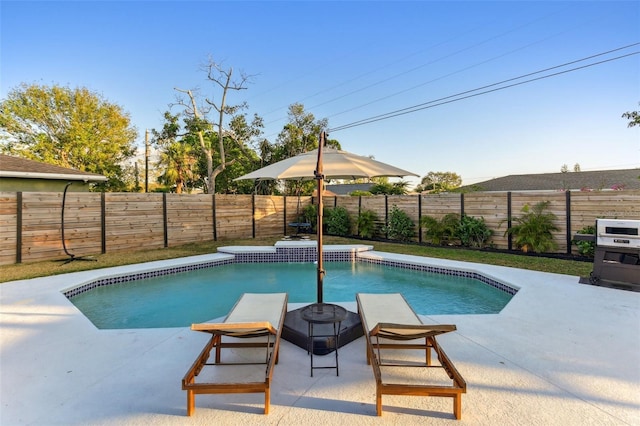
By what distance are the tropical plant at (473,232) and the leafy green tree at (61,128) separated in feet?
71.0

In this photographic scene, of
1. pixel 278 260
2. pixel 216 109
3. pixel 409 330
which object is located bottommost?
pixel 278 260

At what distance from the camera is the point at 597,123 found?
1120 centimetres

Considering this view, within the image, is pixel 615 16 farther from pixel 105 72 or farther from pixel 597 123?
pixel 105 72

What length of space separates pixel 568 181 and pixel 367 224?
2093 cm

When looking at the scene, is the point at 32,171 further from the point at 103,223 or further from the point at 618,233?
the point at 618,233

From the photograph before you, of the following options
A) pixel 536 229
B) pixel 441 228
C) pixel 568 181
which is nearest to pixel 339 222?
pixel 441 228

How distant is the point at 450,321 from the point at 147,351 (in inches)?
131

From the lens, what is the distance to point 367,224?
464 inches

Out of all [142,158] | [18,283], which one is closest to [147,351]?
[18,283]

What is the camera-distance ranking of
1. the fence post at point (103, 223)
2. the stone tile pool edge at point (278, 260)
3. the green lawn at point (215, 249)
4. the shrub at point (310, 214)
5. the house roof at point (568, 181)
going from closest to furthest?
the stone tile pool edge at point (278, 260) → the green lawn at point (215, 249) → the fence post at point (103, 223) → the shrub at point (310, 214) → the house roof at point (568, 181)

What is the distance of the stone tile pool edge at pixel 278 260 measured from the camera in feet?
19.5

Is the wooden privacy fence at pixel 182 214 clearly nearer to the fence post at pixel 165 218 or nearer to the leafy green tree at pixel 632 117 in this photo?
the fence post at pixel 165 218

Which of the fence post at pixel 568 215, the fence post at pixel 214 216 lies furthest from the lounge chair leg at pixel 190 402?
the fence post at pixel 214 216

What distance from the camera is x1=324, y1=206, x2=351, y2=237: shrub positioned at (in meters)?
12.6
